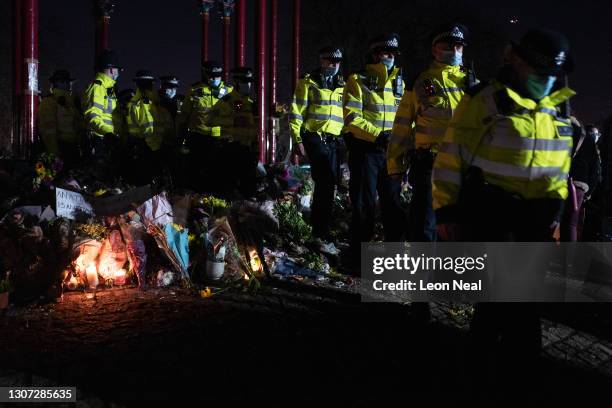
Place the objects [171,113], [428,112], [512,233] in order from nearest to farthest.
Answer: [512,233]
[428,112]
[171,113]

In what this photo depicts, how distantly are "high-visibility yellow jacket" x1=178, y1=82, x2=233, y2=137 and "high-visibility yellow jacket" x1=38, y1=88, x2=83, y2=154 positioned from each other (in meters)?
2.03

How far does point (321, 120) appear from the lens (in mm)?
6543

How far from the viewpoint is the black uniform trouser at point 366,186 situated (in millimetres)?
5891

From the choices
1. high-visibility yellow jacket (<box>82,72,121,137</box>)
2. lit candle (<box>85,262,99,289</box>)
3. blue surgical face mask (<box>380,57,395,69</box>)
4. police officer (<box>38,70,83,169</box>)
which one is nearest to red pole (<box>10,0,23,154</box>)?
police officer (<box>38,70,83,169</box>)

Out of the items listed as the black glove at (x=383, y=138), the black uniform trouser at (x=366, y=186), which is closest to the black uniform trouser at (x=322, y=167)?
the black uniform trouser at (x=366, y=186)

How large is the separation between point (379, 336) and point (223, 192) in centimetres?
499

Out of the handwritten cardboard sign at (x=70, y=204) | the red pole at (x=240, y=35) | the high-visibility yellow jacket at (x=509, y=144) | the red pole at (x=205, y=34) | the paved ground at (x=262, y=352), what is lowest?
the paved ground at (x=262, y=352)

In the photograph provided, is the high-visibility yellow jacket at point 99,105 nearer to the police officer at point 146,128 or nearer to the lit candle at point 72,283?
the police officer at point 146,128

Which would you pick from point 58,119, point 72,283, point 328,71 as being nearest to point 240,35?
point 58,119

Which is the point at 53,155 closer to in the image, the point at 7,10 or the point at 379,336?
the point at 379,336

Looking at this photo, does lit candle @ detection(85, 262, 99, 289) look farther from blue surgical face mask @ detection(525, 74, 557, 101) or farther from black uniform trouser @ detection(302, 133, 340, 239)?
blue surgical face mask @ detection(525, 74, 557, 101)

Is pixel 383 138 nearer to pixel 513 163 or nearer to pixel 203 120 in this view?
pixel 513 163

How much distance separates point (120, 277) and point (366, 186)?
2583 millimetres

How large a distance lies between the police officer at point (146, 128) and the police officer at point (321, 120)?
322 cm
